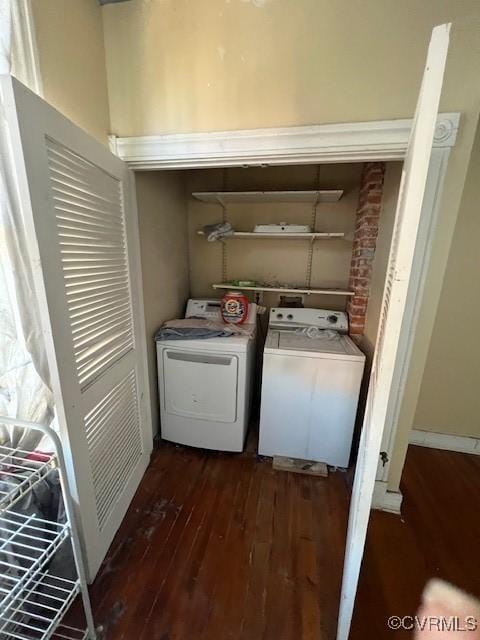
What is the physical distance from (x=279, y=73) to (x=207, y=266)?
1632 mm

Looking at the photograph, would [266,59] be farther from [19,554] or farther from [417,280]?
[19,554]

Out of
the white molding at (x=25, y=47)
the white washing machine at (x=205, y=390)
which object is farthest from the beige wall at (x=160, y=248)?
the white molding at (x=25, y=47)

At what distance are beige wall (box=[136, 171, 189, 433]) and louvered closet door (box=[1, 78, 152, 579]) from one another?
23 centimetres

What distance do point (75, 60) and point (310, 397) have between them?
2111 mm

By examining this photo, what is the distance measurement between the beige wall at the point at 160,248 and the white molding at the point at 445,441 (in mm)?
2125

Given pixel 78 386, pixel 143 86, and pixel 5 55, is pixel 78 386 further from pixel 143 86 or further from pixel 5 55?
pixel 143 86

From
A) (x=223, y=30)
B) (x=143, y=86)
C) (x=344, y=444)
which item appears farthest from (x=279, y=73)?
(x=344, y=444)

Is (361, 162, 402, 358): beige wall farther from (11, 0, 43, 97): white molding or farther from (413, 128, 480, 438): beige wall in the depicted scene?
(11, 0, 43, 97): white molding

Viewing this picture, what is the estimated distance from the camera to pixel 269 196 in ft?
7.12

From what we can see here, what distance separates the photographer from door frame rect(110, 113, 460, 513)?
45.4 inches

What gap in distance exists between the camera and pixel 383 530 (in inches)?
60.1

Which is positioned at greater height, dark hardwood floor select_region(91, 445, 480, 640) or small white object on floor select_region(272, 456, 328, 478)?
small white object on floor select_region(272, 456, 328, 478)

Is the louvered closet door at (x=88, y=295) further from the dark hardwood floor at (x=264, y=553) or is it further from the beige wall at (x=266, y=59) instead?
the beige wall at (x=266, y=59)

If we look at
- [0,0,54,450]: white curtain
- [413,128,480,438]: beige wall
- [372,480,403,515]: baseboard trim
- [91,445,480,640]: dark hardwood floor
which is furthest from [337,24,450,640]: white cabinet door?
[413,128,480,438]: beige wall
